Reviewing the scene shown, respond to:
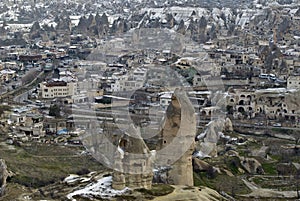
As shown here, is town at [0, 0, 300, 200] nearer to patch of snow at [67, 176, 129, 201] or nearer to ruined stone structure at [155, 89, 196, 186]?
ruined stone structure at [155, 89, 196, 186]

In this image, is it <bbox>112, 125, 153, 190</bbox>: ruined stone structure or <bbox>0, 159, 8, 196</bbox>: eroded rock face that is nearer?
<bbox>112, 125, 153, 190</bbox>: ruined stone structure

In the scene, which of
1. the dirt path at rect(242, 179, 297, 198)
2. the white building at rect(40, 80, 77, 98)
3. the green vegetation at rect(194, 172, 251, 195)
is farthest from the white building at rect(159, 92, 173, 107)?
the dirt path at rect(242, 179, 297, 198)

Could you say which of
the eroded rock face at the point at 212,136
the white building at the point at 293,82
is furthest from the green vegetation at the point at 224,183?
the white building at the point at 293,82

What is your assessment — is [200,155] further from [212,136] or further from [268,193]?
[268,193]

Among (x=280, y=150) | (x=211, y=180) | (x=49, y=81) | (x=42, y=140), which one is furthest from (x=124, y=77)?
(x=211, y=180)

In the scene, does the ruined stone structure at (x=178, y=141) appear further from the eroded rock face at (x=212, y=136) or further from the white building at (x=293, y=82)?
the white building at (x=293, y=82)
